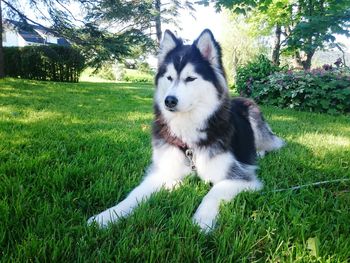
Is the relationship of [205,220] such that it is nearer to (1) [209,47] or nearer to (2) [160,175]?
(2) [160,175]

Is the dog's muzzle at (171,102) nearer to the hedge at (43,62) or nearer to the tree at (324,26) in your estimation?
the tree at (324,26)

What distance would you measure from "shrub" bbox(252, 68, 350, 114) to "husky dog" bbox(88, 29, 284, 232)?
5651mm

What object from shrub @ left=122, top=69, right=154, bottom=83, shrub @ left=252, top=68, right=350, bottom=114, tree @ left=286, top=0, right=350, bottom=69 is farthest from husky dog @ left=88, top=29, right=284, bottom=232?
shrub @ left=122, top=69, right=154, bottom=83

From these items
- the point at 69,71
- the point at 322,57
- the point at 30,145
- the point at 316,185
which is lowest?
the point at 316,185

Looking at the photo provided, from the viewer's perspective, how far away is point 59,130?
4.06 meters

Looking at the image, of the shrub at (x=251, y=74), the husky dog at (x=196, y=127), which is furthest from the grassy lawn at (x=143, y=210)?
the shrub at (x=251, y=74)

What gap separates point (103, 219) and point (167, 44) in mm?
1975

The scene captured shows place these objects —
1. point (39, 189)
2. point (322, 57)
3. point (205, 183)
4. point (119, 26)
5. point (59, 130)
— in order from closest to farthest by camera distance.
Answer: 1. point (39, 189)
2. point (205, 183)
3. point (59, 130)
4. point (119, 26)
5. point (322, 57)

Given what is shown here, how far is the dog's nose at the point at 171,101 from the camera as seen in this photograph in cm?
246

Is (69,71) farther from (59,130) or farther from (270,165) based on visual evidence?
(270,165)

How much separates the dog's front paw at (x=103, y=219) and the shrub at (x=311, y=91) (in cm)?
726

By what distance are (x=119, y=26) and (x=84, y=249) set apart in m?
21.8

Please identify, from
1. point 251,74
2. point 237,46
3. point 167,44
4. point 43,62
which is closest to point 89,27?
point 43,62

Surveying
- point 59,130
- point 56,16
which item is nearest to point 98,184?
point 59,130
